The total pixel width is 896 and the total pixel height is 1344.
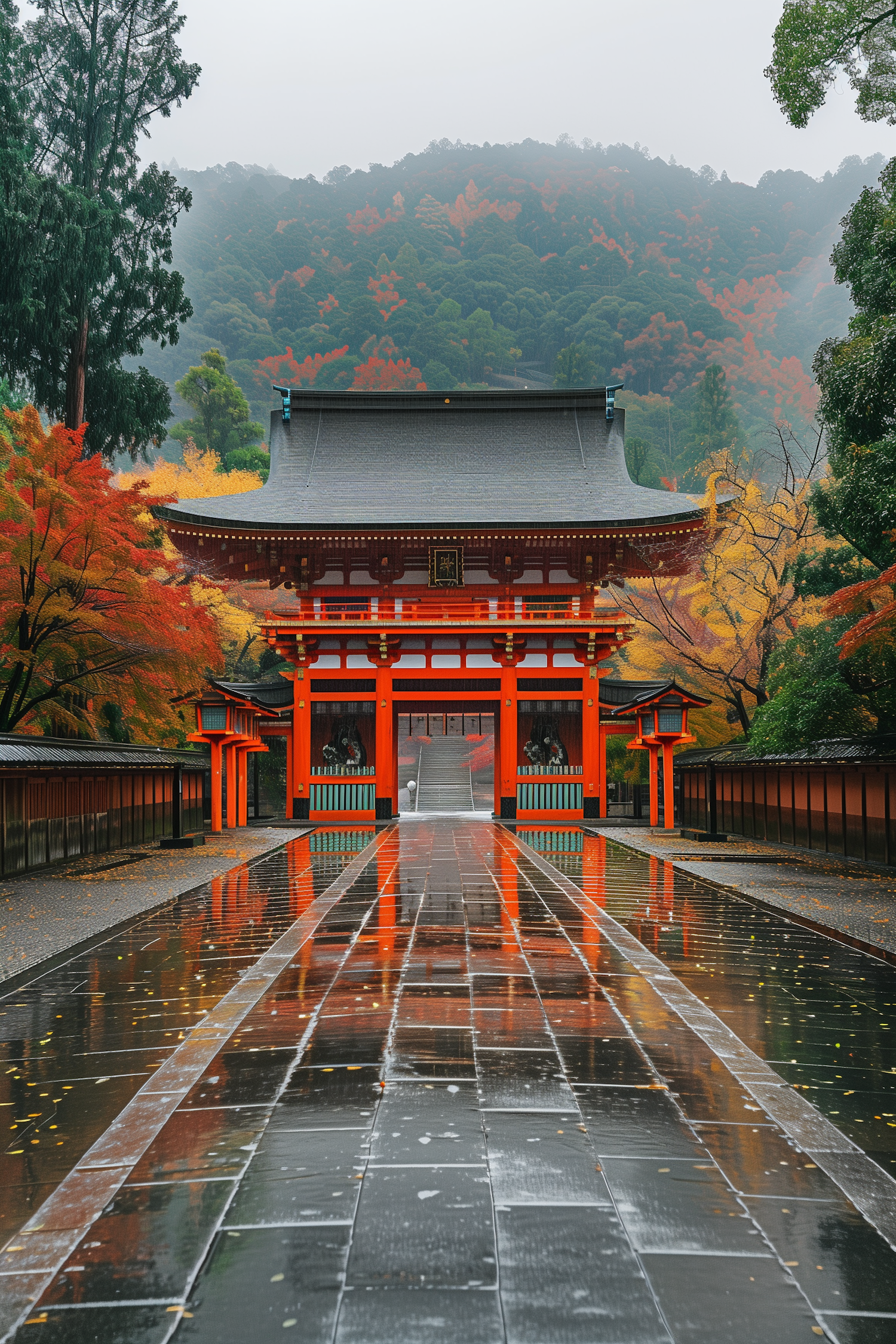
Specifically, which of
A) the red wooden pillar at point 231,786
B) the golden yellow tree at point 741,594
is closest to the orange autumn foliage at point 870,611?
the golden yellow tree at point 741,594

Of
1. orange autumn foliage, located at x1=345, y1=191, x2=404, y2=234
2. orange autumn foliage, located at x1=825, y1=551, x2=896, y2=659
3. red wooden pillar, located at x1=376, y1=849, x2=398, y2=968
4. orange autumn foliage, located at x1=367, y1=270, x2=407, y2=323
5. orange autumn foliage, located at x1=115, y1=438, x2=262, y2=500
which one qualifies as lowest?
red wooden pillar, located at x1=376, y1=849, x2=398, y2=968

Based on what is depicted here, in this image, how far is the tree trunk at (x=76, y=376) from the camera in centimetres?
2284

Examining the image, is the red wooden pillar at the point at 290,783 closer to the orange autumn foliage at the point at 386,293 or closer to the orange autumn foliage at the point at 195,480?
the orange autumn foliage at the point at 195,480

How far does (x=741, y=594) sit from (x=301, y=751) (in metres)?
11.7

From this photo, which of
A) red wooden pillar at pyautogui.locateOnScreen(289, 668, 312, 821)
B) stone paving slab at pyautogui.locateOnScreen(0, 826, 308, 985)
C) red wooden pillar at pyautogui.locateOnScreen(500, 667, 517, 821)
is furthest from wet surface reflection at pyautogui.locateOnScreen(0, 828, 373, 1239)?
red wooden pillar at pyautogui.locateOnScreen(500, 667, 517, 821)

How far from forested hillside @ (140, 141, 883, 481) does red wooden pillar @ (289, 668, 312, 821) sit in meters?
36.1

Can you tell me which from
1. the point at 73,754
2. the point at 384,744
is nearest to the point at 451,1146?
the point at 73,754

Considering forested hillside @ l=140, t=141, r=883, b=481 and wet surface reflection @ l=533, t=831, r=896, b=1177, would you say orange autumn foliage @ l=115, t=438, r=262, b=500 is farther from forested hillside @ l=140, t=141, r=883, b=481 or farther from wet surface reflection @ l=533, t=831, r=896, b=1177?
forested hillside @ l=140, t=141, r=883, b=481

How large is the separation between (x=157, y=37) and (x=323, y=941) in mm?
26866

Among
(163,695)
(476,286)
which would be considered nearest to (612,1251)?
(163,695)

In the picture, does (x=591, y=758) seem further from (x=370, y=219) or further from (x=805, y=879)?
(x=370, y=219)

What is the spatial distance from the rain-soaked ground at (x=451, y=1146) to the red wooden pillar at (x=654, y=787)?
13542 millimetres

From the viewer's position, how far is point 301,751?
856 inches

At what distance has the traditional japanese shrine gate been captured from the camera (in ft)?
69.7
